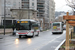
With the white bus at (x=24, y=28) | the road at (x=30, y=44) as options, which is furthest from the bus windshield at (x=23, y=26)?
the road at (x=30, y=44)

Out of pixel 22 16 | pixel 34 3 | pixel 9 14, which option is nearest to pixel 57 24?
pixel 22 16

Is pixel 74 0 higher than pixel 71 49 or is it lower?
higher

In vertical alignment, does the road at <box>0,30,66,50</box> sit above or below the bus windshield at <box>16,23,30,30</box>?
below

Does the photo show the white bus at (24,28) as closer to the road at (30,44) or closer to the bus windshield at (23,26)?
the bus windshield at (23,26)

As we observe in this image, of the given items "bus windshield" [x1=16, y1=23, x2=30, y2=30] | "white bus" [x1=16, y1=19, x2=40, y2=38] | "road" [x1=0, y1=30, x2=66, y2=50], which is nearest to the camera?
"road" [x1=0, y1=30, x2=66, y2=50]

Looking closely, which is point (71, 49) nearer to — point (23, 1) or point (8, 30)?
point (8, 30)

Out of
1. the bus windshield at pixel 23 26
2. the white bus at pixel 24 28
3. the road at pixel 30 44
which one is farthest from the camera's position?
the bus windshield at pixel 23 26

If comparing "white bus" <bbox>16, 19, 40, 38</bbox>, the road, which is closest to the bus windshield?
"white bus" <bbox>16, 19, 40, 38</bbox>

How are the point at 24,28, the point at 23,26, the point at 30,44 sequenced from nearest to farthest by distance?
the point at 30,44 < the point at 24,28 < the point at 23,26

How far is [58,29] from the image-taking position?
1882 inches

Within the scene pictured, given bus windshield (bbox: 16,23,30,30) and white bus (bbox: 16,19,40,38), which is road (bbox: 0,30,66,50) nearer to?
white bus (bbox: 16,19,40,38)

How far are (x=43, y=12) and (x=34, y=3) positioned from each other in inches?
515

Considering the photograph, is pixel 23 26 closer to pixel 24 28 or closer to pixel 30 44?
pixel 24 28

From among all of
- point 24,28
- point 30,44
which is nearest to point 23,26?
point 24,28
